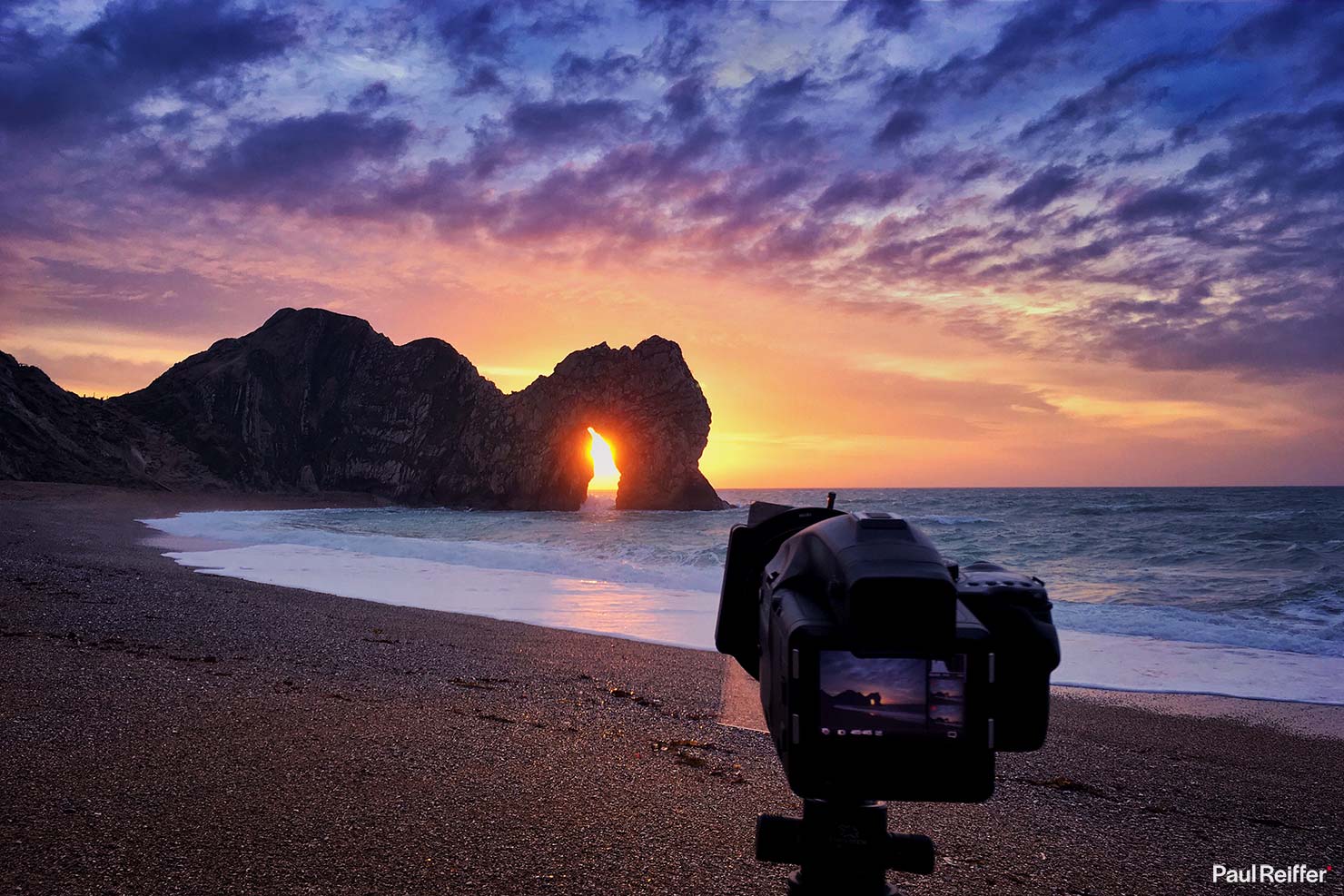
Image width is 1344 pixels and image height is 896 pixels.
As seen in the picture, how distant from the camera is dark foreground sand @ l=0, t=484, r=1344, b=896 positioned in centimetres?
316

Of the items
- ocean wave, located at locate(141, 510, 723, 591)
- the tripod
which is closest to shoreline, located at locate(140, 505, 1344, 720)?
ocean wave, located at locate(141, 510, 723, 591)

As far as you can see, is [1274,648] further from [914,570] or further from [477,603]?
[914,570]

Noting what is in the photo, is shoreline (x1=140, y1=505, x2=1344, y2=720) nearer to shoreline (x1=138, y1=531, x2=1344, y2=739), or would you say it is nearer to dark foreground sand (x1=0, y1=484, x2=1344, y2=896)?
shoreline (x1=138, y1=531, x2=1344, y2=739)

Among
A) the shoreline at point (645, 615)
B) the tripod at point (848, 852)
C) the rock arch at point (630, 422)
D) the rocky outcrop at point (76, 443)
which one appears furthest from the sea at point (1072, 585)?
the rock arch at point (630, 422)

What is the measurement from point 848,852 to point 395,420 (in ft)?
325

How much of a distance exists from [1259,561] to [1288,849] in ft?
77.7

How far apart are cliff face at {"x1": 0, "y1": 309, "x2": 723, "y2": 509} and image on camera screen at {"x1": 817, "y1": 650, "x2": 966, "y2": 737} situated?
76486 millimetres

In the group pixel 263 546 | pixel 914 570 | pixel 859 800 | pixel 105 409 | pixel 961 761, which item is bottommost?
pixel 263 546

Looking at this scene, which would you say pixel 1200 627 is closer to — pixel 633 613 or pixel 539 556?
pixel 633 613

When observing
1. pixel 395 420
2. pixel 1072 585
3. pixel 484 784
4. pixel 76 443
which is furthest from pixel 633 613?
pixel 395 420

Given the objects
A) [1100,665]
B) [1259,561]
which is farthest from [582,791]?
[1259,561]

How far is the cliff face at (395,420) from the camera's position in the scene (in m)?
78.8

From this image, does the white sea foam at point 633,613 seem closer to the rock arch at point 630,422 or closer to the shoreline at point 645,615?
the shoreline at point 645,615

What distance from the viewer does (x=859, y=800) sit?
4.55ft
